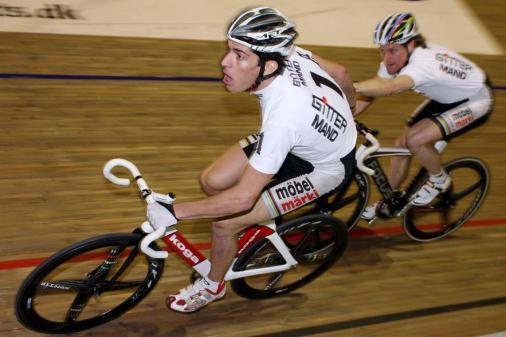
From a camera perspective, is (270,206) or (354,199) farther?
(354,199)

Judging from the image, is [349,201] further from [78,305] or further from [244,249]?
[78,305]

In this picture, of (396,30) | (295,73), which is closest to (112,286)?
(295,73)

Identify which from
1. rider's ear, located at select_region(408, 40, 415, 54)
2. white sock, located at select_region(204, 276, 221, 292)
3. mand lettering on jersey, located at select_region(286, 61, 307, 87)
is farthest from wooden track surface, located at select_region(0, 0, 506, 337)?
mand lettering on jersey, located at select_region(286, 61, 307, 87)

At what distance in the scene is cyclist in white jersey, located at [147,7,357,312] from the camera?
2.56 m

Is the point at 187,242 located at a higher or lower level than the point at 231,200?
lower

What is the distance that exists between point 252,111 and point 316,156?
7.14 ft

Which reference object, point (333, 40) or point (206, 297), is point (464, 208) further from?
point (333, 40)

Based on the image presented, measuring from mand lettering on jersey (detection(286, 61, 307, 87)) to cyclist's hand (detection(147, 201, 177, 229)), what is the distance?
0.78m

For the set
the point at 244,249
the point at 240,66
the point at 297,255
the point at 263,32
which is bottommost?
the point at 297,255

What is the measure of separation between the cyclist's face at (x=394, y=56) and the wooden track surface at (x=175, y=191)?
1147 millimetres

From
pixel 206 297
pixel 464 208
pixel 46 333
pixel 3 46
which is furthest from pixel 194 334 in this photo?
pixel 3 46

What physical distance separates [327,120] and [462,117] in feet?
4.55

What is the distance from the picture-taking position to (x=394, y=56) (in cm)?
359

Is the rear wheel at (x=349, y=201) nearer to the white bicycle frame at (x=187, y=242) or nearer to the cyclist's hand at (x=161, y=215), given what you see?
the white bicycle frame at (x=187, y=242)
